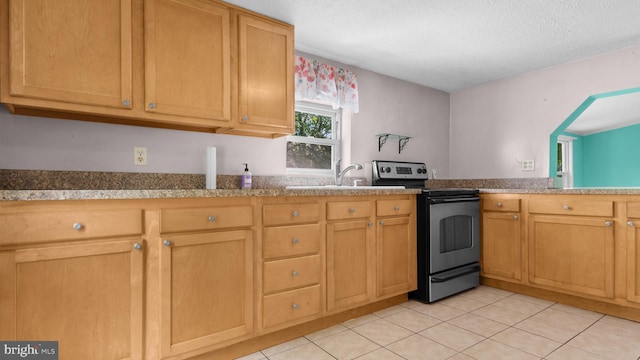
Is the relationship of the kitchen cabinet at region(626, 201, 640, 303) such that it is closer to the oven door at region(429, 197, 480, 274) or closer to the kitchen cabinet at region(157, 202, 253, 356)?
the oven door at region(429, 197, 480, 274)

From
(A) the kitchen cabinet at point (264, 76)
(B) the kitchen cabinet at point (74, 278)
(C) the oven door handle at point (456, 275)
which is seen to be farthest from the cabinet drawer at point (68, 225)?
(C) the oven door handle at point (456, 275)

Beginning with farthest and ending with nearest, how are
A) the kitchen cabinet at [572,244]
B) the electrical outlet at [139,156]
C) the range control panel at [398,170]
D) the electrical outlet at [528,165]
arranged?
1. the electrical outlet at [528,165]
2. the range control panel at [398,170]
3. the kitchen cabinet at [572,244]
4. the electrical outlet at [139,156]

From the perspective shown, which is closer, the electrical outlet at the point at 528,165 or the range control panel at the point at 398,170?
the range control panel at the point at 398,170

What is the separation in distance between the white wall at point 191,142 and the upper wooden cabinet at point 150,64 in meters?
0.09

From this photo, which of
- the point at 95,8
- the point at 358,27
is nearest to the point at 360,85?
the point at 358,27

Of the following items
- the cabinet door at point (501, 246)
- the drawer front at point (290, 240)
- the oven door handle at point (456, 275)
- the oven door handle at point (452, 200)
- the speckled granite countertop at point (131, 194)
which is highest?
the speckled granite countertop at point (131, 194)

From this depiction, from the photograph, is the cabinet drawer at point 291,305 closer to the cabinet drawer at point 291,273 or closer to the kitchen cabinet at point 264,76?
the cabinet drawer at point 291,273

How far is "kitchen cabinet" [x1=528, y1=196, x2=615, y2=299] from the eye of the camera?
7.77ft

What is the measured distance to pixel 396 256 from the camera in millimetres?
2477

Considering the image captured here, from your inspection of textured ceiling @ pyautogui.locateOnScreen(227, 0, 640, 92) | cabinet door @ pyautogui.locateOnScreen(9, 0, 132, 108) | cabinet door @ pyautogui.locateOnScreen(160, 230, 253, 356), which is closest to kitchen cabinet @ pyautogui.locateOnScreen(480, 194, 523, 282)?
textured ceiling @ pyautogui.locateOnScreen(227, 0, 640, 92)

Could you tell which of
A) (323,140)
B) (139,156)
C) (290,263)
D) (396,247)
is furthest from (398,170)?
(139,156)

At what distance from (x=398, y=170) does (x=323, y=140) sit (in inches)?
33.2

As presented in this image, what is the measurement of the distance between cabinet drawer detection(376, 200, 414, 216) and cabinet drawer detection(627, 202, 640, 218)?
141 centimetres

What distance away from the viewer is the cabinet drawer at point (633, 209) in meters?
2.25
